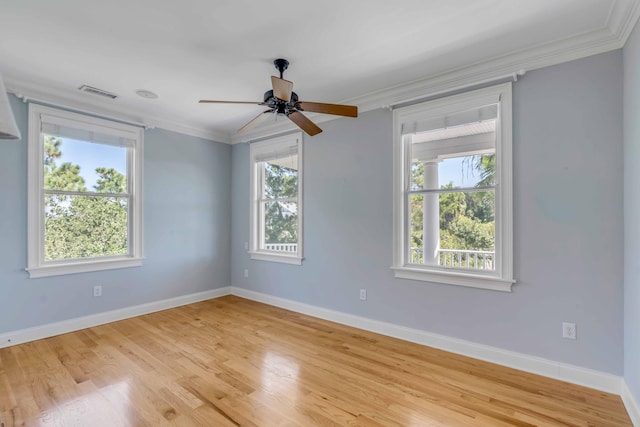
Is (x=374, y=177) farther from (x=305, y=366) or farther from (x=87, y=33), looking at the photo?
(x=87, y=33)

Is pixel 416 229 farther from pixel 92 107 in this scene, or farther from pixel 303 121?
pixel 92 107

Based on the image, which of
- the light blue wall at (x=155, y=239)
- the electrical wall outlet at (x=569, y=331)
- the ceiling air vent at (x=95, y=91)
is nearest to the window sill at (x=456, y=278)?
the electrical wall outlet at (x=569, y=331)

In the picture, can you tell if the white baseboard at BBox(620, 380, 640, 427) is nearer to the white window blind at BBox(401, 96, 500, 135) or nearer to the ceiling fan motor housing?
the white window blind at BBox(401, 96, 500, 135)

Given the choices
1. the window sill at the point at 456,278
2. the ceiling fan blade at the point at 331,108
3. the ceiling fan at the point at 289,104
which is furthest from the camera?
A: the window sill at the point at 456,278

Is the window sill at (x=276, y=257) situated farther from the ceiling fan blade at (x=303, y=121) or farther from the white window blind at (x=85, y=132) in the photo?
the white window blind at (x=85, y=132)

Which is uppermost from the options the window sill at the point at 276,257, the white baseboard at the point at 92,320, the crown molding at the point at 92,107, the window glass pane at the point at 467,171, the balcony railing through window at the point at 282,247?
the crown molding at the point at 92,107

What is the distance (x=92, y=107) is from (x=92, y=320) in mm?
2455

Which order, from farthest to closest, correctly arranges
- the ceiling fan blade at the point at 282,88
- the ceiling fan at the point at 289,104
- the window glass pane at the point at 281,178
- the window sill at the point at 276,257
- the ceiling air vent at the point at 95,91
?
the window glass pane at the point at 281,178 → the window sill at the point at 276,257 → the ceiling air vent at the point at 95,91 → the ceiling fan at the point at 289,104 → the ceiling fan blade at the point at 282,88

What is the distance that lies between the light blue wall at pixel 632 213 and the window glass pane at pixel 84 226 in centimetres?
491

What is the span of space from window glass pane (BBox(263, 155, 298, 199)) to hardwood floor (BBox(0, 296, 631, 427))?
1.98 metres

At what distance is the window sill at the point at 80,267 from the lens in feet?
10.8

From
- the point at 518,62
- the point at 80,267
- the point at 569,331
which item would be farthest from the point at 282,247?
the point at 518,62

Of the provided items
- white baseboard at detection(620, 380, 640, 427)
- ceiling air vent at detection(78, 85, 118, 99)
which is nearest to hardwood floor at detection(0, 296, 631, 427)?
white baseboard at detection(620, 380, 640, 427)

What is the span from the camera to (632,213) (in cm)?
206
